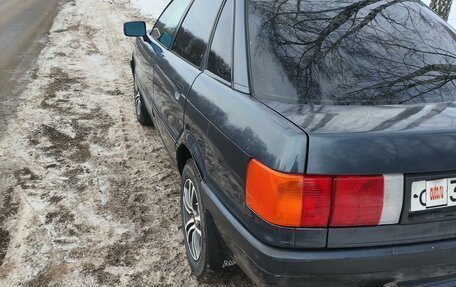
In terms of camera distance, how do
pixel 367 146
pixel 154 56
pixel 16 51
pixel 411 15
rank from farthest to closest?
pixel 16 51 → pixel 154 56 → pixel 411 15 → pixel 367 146

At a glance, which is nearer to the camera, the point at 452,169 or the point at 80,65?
the point at 452,169

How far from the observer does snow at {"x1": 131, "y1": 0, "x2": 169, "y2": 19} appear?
1285 centimetres

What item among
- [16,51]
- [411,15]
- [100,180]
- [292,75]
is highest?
[411,15]

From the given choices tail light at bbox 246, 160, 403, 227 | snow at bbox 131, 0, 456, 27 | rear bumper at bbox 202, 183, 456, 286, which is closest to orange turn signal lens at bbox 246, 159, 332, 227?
tail light at bbox 246, 160, 403, 227

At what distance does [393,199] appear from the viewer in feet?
5.76

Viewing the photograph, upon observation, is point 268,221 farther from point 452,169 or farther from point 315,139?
point 452,169

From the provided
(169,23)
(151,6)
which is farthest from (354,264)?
(151,6)

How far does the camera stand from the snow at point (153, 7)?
40.5ft

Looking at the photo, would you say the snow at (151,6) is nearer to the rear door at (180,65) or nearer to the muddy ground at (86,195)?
the muddy ground at (86,195)

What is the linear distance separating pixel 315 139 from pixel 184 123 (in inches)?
50.8

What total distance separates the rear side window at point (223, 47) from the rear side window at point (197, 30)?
0.16m

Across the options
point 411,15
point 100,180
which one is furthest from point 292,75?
point 100,180

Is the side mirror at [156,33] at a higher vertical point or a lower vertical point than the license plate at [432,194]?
higher

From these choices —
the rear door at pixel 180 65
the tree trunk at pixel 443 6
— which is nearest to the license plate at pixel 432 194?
the rear door at pixel 180 65
